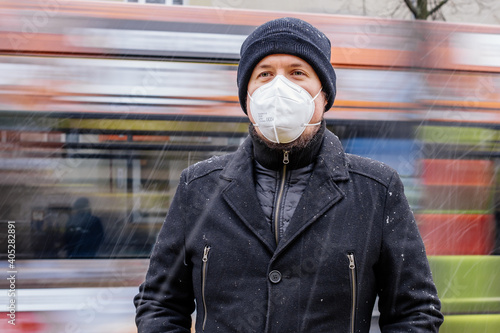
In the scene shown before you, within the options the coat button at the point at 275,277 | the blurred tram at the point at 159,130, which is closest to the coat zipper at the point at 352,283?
the coat button at the point at 275,277

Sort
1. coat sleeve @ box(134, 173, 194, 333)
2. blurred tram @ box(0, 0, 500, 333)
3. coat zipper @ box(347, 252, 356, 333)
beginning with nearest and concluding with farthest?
coat zipper @ box(347, 252, 356, 333) → coat sleeve @ box(134, 173, 194, 333) → blurred tram @ box(0, 0, 500, 333)

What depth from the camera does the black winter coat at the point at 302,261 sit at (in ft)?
4.60

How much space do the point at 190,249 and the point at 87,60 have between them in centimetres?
230

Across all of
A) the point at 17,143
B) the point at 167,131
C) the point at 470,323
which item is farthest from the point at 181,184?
the point at 470,323

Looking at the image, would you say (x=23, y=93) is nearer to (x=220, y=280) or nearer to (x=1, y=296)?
(x=1, y=296)

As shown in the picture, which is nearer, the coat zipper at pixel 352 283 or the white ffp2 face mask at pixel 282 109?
the coat zipper at pixel 352 283

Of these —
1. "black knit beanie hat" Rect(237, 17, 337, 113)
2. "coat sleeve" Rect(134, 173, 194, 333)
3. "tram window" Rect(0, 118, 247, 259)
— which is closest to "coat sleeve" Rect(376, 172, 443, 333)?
"black knit beanie hat" Rect(237, 17, 337, 113)

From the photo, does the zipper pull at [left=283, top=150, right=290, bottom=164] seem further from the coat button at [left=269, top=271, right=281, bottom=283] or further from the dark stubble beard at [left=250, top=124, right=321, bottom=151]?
the coat button at [left=269, top=271, right=281, bottom=283]

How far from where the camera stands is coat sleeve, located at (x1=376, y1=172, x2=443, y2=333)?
1.41 meters

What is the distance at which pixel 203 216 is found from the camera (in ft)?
5.03

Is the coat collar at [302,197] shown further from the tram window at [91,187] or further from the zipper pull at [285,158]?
the tram window at [91,187]

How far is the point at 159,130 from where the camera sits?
3467 millimetres

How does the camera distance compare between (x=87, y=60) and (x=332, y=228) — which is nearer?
(x=332, y=228)

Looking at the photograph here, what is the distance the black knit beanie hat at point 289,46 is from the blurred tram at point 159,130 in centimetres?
191
